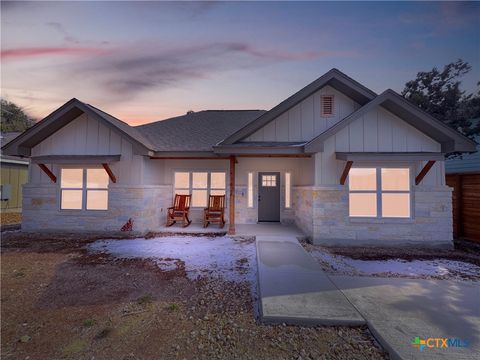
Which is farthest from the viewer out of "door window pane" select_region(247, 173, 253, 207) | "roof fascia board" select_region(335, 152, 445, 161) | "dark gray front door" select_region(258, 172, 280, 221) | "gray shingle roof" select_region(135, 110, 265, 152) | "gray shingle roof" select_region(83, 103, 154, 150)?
"dark gray front door" select_region(258, 172, 280, 221)

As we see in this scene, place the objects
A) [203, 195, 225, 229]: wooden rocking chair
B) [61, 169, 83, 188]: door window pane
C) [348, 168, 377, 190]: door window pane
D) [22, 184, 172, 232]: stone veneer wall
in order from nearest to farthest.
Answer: [348, 168, 377, 190]: door window pane → [22, 184, 172, 232]: stone veneer wall → [61, 169, 83, 188]: door window pane → [203, 195, 225, 229]: wooden rocking chair

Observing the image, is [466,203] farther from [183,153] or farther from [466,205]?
[183,153]

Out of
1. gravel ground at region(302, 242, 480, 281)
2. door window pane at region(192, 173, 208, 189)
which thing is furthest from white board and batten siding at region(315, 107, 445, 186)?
door window pane at region(192, 173, 208, 189)

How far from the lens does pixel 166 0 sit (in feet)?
24.7

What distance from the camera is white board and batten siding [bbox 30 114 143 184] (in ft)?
25.6

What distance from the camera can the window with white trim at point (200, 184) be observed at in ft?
31.9

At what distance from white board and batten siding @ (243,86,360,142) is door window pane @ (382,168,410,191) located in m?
2.49

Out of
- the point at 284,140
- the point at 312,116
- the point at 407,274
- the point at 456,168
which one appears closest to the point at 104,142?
the point at 284,140

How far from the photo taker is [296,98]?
24.7 feet

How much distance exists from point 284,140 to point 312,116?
1388 millimetres

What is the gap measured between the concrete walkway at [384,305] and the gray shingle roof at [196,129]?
6.20 metres

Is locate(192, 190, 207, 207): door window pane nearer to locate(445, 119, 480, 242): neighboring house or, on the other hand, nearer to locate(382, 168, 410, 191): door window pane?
locate(382, 168, 410, 191): door window pane

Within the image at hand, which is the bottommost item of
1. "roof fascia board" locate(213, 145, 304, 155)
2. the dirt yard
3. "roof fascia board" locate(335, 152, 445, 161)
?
the dirt yard

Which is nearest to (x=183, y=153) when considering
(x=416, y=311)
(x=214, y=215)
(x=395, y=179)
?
(x=214, y=215)
